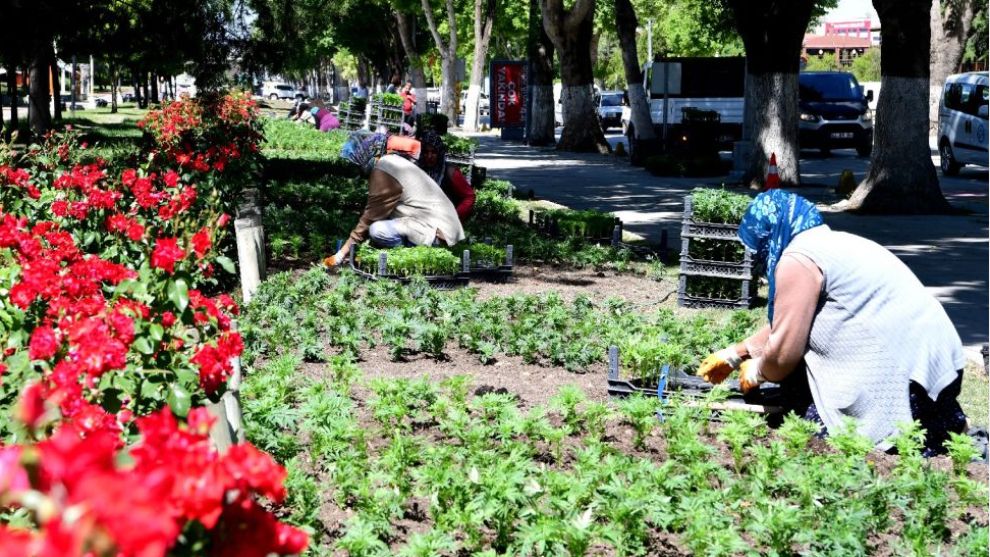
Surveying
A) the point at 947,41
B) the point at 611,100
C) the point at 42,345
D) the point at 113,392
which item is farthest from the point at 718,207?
the point at 611,100

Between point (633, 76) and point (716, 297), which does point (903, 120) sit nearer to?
point (716, 297)

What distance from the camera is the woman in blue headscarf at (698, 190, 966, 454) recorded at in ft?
18.0

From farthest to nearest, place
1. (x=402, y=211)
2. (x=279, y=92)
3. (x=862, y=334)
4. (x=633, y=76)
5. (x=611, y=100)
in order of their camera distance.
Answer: (x=279, y=92) → (x=611, y=100) → (x=633, y=76) → (x=402, y=211) → (x=862, y=334)

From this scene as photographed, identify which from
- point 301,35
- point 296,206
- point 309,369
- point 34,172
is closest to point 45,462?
point 309,369

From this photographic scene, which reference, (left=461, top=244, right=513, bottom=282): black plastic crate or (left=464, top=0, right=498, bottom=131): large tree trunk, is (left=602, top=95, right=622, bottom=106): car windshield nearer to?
(left=464, top=0, right=498, bottom=131): large tree trunk

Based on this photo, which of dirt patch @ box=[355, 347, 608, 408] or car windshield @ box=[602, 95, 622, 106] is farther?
car windshield @ box=[602, 95, 622, 106]

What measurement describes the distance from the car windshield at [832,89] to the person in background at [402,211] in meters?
23.2

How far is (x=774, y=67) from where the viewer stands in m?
19.4

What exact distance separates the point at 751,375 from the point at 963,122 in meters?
20.1

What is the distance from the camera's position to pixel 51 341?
12.6 feet

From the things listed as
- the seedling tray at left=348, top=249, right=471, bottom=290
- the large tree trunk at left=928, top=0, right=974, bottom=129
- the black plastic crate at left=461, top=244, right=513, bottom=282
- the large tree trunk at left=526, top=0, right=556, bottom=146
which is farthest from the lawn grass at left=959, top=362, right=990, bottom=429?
the large tree trunk at left=928, top=0, right=974, bottom=129

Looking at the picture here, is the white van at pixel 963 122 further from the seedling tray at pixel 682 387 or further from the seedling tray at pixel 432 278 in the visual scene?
the seedling tray at pixel 682 387

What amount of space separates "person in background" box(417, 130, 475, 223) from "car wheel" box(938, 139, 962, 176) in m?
16.0

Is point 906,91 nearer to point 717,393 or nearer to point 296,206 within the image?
point 296,206
